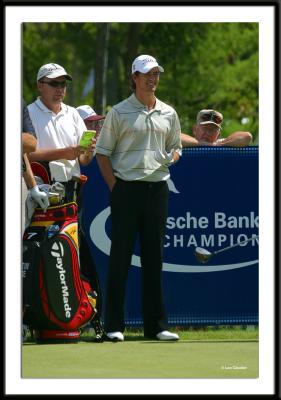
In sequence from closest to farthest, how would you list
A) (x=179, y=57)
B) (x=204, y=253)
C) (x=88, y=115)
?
(x=88, y=115), (x=204, y=253), (x=179, y=57)

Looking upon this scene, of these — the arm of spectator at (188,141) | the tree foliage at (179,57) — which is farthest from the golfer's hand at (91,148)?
the tree foliage at (179,57)

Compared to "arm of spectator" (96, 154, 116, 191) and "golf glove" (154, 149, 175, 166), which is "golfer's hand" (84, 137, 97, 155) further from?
"golf glove" (154, 149, 175, 166)

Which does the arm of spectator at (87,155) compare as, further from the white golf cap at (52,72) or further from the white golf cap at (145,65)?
the white golf cap at (145,65)

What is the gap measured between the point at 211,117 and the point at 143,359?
2465 millimetres

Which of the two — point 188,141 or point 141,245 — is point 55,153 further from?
point 188,141

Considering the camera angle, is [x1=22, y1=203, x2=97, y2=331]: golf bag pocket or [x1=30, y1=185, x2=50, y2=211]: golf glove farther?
[x1=22, y1=203, x2=97, y2=331]: golf bag pocket

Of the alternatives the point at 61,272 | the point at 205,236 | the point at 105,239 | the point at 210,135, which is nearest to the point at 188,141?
the point at 210,135

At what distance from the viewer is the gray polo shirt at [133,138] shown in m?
9.16

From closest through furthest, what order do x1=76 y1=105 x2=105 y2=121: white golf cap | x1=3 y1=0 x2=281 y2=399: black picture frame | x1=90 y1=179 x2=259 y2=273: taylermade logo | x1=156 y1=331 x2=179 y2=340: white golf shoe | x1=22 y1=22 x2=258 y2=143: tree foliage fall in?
x1=3 y1=0 x2=281 y2=399: black picture frame
x1=156 y1=331 x2=179 y2=340: white golf shoe
x1=76 y1=105 x2=105 y2=121: white golf cap
x1=90 y1=179 x2=259 y2=273: taylermade logo
x1=22 y1=22 x2=258 y2=143: tree foliage

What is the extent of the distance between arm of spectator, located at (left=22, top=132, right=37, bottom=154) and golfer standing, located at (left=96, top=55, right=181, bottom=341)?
450 mm

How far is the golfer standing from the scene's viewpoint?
9172 mm

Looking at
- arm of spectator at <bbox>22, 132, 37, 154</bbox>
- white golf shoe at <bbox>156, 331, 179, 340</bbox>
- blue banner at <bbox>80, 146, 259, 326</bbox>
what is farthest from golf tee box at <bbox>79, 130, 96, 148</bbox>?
white golf shoe at <bbox>156, 331, 179, 340</bbox>

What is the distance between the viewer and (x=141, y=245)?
9.45 m

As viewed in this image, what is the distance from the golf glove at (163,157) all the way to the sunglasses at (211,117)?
109 centimetres
